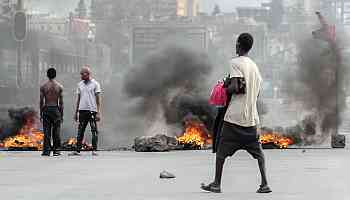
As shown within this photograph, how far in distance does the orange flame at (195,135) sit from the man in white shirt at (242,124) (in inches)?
455

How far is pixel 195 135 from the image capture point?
24.7m

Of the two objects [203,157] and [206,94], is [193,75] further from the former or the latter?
[203,157]

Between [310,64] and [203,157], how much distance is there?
14.3m

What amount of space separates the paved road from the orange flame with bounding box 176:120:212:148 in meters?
2.87

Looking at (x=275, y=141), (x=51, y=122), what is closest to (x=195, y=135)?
(x=275, y=141)

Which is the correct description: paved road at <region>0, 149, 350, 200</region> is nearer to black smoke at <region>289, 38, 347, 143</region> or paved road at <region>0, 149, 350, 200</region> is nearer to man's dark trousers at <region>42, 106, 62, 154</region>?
man's dark trousers at <region>42, 106, 62, 154</region>

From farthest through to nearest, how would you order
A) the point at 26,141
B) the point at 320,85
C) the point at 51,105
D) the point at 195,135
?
1. the point at 320,85
2. the point at 195,135
3. the point at 26,141
4. the point at 51,105

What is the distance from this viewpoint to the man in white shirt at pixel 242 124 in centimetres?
1153

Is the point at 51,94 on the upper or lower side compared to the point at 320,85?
upper

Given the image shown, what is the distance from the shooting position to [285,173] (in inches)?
583

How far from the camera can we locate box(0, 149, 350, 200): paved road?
37.6 feet

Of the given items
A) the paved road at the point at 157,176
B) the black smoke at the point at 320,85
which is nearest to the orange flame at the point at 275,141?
the paved road at the point at 157,176

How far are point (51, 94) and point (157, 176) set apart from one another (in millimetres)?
5552

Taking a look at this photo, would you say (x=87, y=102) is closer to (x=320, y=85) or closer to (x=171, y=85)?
(x=320, y=85)
